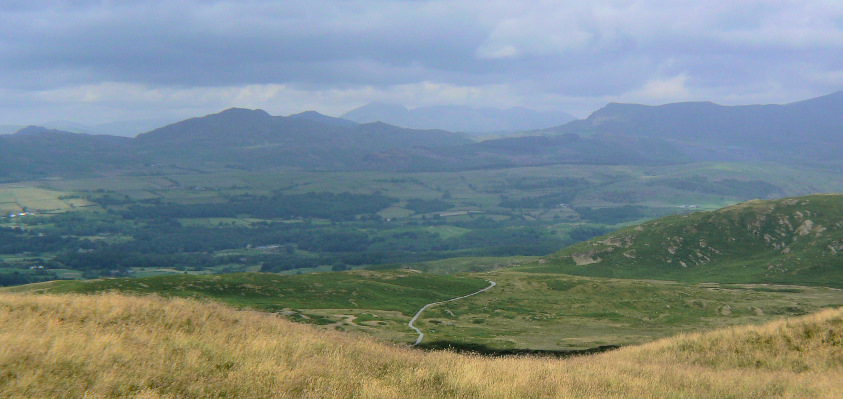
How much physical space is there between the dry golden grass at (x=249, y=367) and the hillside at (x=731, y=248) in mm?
119564

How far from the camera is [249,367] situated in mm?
16281

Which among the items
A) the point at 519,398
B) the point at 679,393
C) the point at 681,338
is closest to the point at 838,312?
the point at 681,338

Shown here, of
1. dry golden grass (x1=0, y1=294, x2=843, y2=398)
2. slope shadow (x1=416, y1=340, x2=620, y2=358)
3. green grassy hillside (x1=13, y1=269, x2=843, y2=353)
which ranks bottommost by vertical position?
green grassy hillside (x1=13, y1=269, x2=843, y2=353)

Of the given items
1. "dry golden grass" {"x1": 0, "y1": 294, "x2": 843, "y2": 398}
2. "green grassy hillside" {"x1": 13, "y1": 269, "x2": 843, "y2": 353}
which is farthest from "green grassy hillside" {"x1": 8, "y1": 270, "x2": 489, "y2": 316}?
"dry golden grass" {"x1": 0, "y1": 294, "x2": 843, "y2": 398}

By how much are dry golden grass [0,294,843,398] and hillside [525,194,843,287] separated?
119564 millimetres

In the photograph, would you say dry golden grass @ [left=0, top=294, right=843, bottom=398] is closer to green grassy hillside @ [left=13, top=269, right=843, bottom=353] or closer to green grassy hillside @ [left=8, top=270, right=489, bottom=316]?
Answer: green grassy hillside @ [left=13, top=269, right=843, bottom=353]

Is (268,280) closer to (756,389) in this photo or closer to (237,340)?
(237,340)

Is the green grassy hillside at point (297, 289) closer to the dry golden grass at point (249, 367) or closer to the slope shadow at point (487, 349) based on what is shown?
the slope shadow at point (487, 349)

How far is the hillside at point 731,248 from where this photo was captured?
13138 centimetres

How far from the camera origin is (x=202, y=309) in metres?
25.2

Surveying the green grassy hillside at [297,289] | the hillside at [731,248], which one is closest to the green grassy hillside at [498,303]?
the green grassy hillside at [297,289]

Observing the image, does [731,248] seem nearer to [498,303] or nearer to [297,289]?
[498,303]

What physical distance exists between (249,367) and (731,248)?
16166 centimetres

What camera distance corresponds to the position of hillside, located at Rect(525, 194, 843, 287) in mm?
131375
